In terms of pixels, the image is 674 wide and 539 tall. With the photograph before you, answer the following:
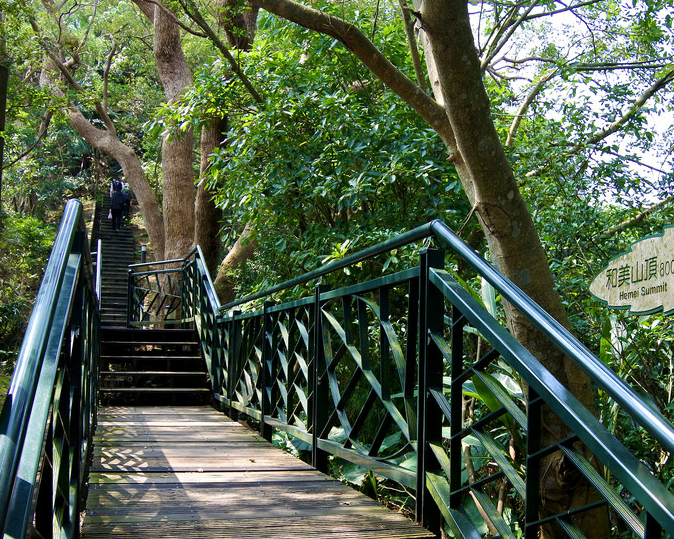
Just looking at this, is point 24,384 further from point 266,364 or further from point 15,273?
point 15,273

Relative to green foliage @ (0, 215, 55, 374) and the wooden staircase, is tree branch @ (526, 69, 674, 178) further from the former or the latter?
green foliage @ (0, 215, 55, 374)

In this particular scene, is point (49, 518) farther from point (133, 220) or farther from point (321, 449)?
point (133, 220)

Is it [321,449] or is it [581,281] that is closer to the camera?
[321,449]

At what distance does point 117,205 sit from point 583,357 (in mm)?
20973

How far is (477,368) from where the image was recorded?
6.92ft

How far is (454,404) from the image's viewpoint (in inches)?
85.4

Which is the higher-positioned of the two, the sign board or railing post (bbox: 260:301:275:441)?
the sign board

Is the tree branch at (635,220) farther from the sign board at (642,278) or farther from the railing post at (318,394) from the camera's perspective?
the railing post at (318,394)

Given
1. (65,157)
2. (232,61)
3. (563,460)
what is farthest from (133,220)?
(563,460)

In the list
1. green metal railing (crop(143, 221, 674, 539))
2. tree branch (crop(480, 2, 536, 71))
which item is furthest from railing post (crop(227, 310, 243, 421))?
tree branch (crop(480, 2, 536, 71))

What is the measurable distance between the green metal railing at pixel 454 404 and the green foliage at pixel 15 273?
9702mm

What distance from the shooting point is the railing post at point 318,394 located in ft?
11.5

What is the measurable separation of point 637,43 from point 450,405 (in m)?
8.22

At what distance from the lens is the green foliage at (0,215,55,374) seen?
42.6ft
